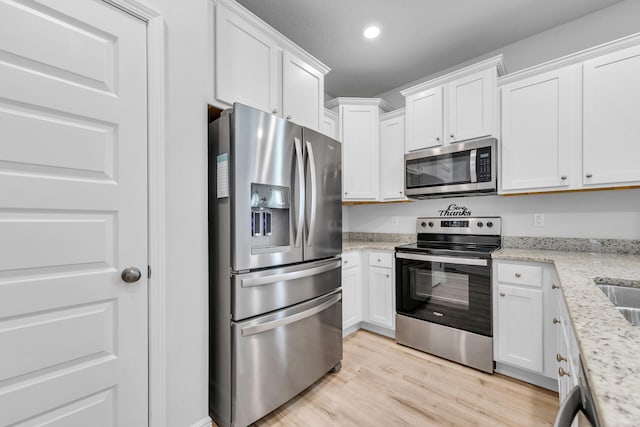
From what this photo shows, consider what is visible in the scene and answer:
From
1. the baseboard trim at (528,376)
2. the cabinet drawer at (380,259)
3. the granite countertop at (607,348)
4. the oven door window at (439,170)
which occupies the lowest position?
the baseboard trim at (528,376)

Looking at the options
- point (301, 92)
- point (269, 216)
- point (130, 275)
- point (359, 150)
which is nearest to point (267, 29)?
point (301, 92)

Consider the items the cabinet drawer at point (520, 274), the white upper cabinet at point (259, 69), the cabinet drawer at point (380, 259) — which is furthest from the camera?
the cabinet drawer at point (380, 259)

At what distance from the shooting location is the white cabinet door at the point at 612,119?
1.83m

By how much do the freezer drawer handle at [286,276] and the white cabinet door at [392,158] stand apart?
1253 millimetres

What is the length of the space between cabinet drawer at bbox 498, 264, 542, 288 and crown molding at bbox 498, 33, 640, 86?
58.4 inches

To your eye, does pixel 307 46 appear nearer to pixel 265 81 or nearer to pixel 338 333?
pixel 265 81

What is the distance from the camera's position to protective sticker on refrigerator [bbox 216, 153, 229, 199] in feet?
4.91

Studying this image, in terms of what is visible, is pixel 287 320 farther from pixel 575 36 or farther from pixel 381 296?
pixel 575 36

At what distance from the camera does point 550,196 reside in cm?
234

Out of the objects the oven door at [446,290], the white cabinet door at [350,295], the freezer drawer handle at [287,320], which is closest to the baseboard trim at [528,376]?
the oven door at [446,290]

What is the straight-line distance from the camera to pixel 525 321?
1.98m

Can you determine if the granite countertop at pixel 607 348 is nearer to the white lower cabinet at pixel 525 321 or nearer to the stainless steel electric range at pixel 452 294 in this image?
the white lower cabinet at pixel 525 321

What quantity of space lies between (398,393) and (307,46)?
296 centimetres

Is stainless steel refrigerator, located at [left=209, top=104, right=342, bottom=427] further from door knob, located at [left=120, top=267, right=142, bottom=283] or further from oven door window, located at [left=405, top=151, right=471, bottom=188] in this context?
oven door window, located at [left=405, top=151, right=471, bottom=188]
